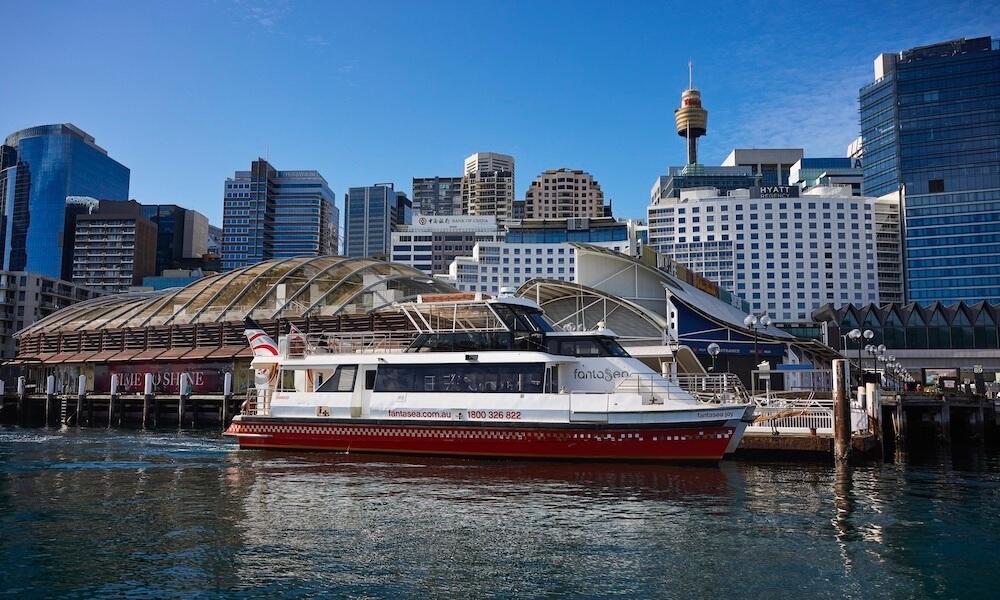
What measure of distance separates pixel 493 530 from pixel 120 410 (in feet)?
151

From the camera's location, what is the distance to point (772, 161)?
19612 cm

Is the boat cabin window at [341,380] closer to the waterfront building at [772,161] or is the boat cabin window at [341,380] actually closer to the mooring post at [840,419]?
the mooring post at [840,419]

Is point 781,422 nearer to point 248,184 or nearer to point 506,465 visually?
point 506,465

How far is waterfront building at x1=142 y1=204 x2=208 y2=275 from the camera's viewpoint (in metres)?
187

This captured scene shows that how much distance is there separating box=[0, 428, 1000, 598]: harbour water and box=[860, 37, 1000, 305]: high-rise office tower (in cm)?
12657

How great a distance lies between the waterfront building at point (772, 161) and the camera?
19462 centimetres

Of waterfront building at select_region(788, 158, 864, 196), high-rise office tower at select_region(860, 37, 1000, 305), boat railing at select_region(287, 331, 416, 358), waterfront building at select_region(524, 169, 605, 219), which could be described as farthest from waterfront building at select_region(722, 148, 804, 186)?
A: boat railing at select_region(287, 331, 416, 358)

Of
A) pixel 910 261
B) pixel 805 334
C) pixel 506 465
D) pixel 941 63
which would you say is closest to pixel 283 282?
pixel 506 465

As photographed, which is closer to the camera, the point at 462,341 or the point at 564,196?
the point at 462,341

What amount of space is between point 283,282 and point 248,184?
472 ft

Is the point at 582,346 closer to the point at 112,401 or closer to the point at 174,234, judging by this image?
the point at 112,401

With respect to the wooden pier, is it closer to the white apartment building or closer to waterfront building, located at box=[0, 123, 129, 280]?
the white apartment building

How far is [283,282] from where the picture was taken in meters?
60.5

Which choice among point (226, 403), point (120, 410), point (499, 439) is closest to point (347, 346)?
point (499, 439)
